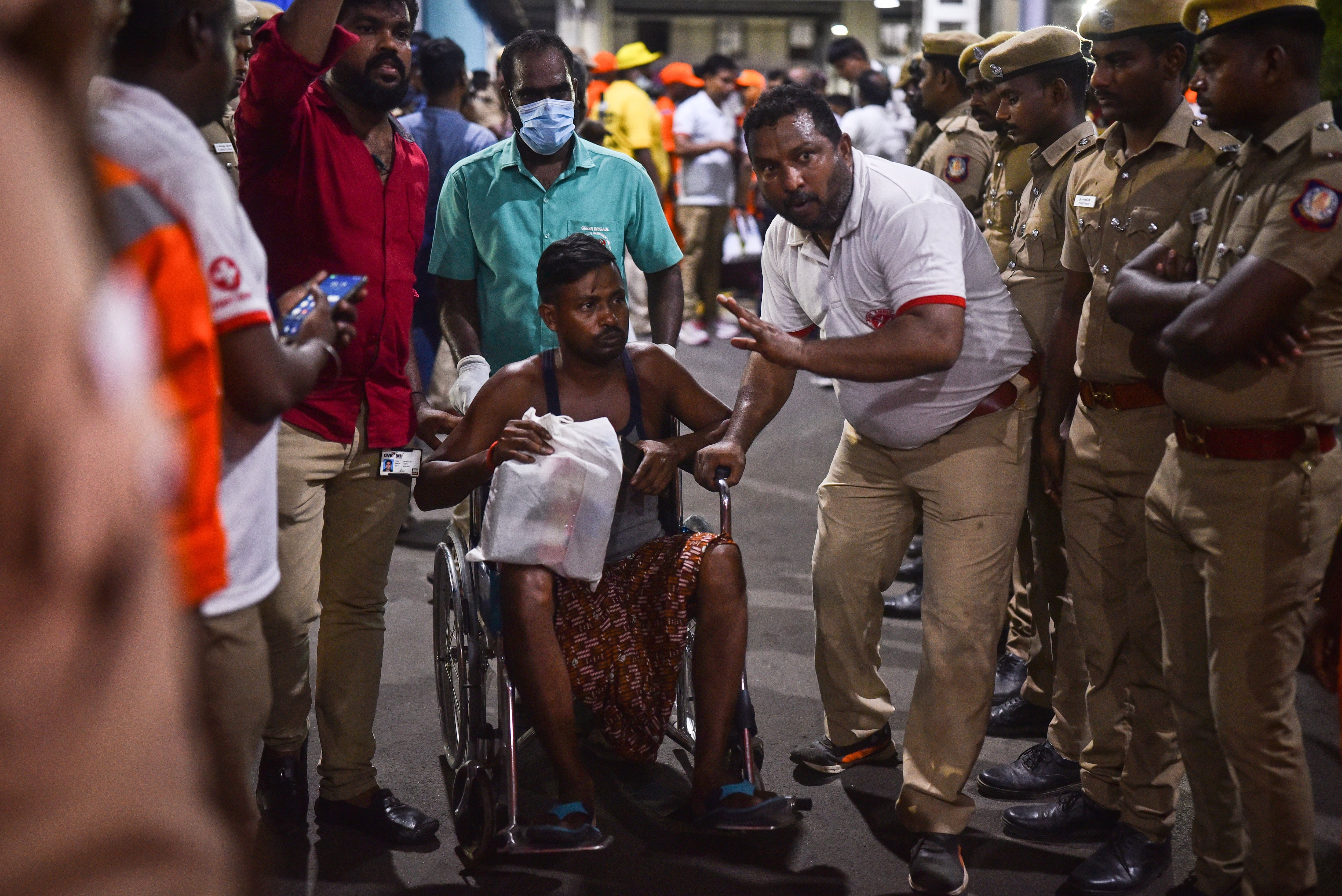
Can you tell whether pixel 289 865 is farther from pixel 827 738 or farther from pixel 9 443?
pixel 9 443

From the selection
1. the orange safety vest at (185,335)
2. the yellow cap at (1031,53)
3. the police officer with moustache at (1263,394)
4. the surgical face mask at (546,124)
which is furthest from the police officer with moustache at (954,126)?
the orange safety vest at (185,335)

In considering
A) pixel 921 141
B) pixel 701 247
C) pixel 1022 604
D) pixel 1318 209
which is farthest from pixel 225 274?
pixel 701 247

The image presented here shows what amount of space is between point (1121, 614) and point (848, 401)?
84 centimetres

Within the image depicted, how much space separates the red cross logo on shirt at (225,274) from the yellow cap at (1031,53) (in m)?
2.80

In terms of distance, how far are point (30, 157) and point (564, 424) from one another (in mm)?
2366

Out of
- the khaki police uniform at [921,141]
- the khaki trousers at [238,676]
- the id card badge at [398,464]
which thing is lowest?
the id card badge at [398,464]

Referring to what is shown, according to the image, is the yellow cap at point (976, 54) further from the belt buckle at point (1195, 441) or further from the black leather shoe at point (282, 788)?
the black leather shoe at point (282, 788)

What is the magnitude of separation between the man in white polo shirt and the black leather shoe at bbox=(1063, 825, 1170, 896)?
0.27 meters

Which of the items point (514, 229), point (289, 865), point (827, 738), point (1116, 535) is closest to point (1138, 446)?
point (1116, 535)

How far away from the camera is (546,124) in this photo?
3.46 metres

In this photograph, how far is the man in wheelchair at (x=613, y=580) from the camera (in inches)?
109

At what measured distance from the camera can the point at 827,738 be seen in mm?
3400

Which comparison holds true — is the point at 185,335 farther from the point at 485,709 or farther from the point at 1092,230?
the point at 1092,230

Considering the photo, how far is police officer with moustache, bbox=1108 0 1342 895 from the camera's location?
220 cm
